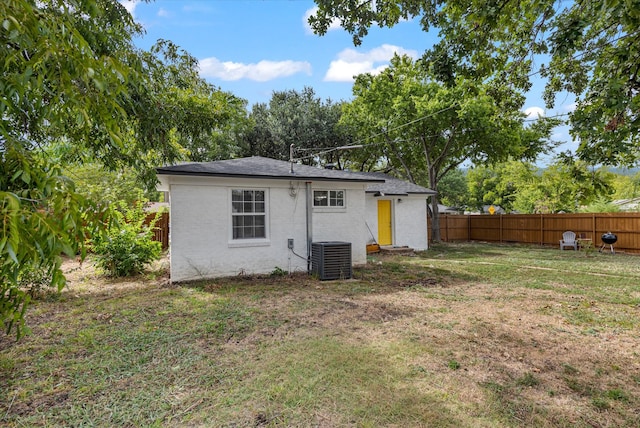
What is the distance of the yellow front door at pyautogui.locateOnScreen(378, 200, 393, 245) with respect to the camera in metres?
14.8

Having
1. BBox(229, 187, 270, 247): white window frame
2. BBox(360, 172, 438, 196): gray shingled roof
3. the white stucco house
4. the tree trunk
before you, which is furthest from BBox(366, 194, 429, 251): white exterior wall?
BBox(229, 187, 270, 247): white window frame

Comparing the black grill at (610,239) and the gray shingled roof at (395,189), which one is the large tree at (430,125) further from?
the black grill at (610,239)

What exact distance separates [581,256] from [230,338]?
13768 mm

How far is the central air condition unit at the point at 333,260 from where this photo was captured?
336 inches

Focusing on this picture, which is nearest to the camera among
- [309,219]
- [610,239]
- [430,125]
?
[309,219]

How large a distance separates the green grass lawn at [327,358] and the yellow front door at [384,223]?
7.41m

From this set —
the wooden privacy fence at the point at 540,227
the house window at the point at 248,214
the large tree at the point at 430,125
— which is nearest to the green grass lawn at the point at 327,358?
the house window at the point at 248,214

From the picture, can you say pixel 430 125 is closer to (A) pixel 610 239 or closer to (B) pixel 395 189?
(B) pixel 395 189

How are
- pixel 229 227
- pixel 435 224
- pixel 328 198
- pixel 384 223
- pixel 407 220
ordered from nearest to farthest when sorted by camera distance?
pixel 229 227 < pixel 328 198 < pixel 384 223 < pixel 407 220 < pixel 435 224

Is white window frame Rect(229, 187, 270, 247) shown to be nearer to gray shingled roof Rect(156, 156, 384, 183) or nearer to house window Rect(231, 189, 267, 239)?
house window Rect(231, 189, 267, 239)

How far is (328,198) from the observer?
9891mm

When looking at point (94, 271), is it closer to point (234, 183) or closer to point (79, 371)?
point (234, 183)

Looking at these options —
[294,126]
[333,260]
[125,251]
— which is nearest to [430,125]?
[294,126]

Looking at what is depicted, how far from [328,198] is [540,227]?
13040mm
